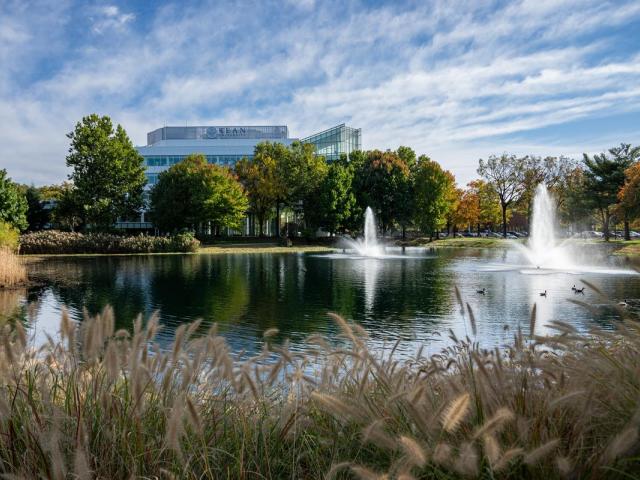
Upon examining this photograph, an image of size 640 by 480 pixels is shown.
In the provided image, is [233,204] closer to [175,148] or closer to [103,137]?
[103,137]

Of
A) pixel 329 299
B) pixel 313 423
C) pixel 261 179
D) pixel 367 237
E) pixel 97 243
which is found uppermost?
pixel 261 179

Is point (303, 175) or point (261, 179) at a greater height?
point (303, 175)

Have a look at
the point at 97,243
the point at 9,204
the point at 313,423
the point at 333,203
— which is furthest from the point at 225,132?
the point at 313,423

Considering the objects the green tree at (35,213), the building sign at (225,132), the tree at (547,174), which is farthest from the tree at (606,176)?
the green tree at (35,213)

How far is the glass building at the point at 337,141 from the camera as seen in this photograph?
274 feet

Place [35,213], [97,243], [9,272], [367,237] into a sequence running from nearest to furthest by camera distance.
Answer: [9,272]
[97,243]
[367,237]
[35,213]

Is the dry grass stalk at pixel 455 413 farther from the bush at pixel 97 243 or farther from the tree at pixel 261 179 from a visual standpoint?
the tree at pixel 261 179

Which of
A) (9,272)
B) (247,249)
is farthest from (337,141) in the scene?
(9,272)

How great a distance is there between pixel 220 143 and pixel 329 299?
71.2m

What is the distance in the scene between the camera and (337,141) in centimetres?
8375

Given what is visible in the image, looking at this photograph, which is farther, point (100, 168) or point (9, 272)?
point (100, 168)

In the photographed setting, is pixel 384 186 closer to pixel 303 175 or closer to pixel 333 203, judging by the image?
pixel 333 203

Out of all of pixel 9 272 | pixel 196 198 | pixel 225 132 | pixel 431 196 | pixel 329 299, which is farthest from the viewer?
pixel 225 132

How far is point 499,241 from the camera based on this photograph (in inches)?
2275
